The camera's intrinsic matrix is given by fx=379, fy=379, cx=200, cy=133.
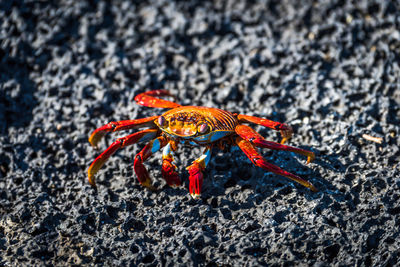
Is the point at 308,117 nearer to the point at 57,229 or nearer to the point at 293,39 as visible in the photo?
the point at 293,39

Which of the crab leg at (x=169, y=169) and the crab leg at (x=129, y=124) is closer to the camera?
the crab leg at (x=169, y=169)

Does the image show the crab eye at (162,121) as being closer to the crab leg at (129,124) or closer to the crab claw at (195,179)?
the crab leg at (129,124)

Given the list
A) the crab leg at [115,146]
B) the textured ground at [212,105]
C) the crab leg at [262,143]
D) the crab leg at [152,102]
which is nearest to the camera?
the textured ground at [212,105]

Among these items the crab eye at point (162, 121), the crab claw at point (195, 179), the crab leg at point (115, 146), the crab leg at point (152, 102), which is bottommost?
the crab claw at point (195, 179)

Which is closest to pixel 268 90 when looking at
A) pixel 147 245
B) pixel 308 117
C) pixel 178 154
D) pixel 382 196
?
pixel 308 117

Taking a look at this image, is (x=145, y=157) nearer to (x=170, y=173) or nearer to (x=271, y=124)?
(x=170, y=173)

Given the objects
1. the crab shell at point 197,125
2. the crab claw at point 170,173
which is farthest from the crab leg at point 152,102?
the crab claw at point 170,173
